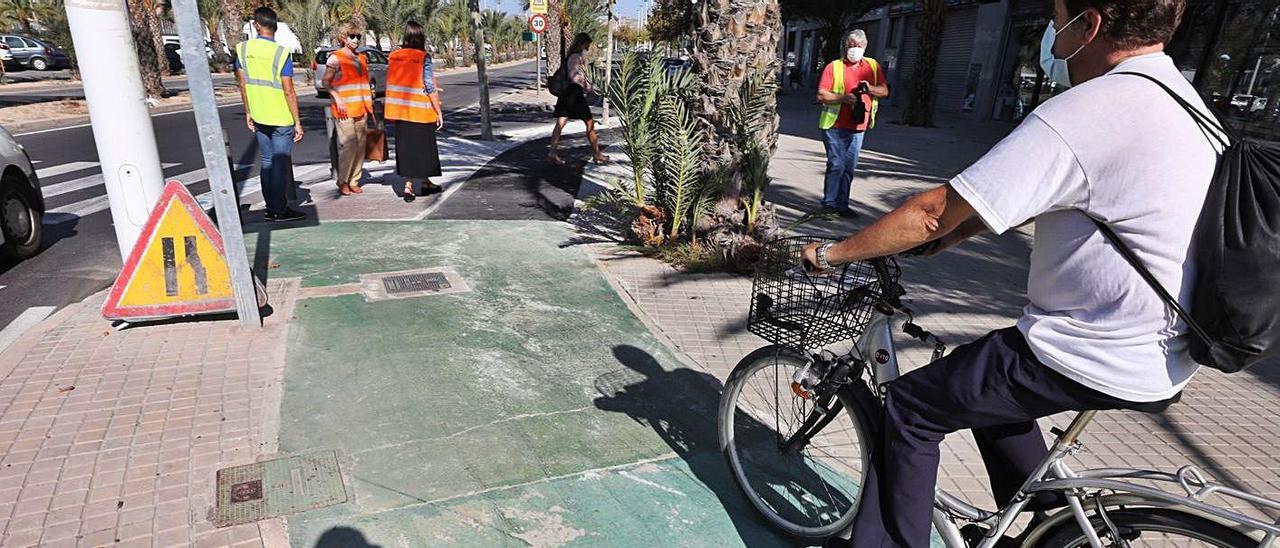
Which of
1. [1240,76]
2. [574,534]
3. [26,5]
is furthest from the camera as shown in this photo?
[26,5]

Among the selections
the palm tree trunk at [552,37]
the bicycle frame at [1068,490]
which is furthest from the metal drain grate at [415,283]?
the palm tree trunk at [552,37]

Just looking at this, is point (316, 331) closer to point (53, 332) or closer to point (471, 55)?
point (53, 332)

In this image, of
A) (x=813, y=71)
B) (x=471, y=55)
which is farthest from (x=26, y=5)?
(x=813, y=71)

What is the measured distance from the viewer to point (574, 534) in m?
2.74

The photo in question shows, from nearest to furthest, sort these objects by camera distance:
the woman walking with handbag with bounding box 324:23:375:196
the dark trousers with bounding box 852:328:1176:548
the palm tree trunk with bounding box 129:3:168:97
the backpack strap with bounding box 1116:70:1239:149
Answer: the backpack strap with bounding box 1116:70:1239:149, the dark trousers with bounding box 852:328:1176:548, the woman walking with handbag with bounding box 324:23:375:196, the palm tree trunk with bounding box 129:3:168:97

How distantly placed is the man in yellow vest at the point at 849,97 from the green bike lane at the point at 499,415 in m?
3.26

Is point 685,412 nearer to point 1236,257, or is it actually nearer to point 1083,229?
point 1083,229

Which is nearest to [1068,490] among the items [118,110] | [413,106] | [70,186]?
[118,110]

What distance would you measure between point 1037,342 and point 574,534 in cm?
177

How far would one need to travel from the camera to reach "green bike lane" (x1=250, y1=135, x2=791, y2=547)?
9.18 ft

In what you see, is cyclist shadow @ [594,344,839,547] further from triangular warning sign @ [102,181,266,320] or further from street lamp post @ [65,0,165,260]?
street lamp post @ [65,0,165,260]

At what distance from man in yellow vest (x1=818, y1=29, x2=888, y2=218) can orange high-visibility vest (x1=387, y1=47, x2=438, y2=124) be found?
4.28 metres

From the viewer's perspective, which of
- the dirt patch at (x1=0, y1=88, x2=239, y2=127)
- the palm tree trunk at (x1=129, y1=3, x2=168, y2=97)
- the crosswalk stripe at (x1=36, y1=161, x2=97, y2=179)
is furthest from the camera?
the palm tree trunk at (x1=129, y1=3, x2=168, y2=97)

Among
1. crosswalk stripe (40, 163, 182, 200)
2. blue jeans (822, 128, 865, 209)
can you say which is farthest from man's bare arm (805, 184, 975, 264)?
crosswalk stripe (40, 163, 182, 200)
